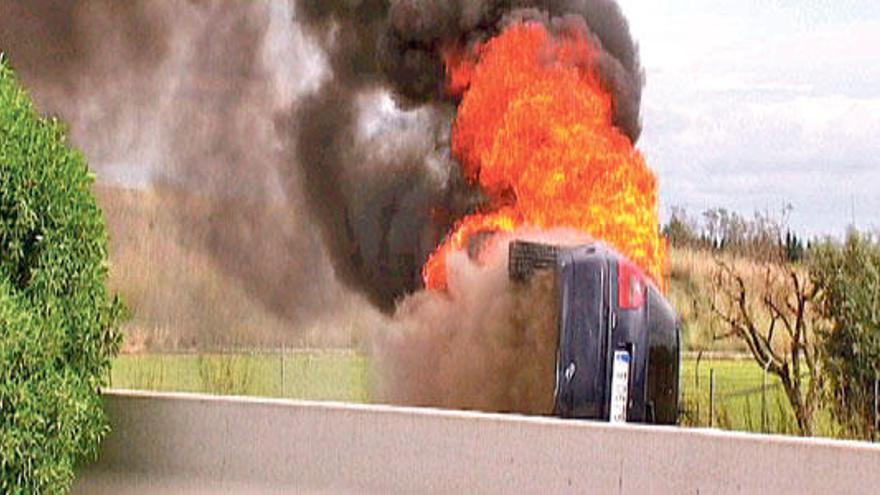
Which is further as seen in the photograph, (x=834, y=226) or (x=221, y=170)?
(x=221, y=170)

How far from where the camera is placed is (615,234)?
13953 mm

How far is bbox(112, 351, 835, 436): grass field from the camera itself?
13.0 metres

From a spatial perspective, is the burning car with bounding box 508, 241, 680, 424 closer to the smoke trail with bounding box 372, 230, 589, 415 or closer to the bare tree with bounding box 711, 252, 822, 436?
the smoke trail with bounding box 372, 230, 589, 415

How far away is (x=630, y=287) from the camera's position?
1325 centimetres

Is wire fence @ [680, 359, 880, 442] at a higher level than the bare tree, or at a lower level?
lower

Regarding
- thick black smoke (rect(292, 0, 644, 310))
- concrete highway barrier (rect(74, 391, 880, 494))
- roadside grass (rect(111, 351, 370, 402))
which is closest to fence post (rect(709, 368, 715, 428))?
concrete highway barrier (rect(74, 391, 880, 494))

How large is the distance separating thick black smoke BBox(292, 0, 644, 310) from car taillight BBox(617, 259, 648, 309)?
66.6 inches

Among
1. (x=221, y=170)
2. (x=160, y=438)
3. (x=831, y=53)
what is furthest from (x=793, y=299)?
(x=221, y=170)

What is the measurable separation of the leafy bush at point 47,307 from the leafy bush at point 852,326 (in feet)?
14.1

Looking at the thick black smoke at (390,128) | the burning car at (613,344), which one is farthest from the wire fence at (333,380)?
the thick black smoke at (390,128)

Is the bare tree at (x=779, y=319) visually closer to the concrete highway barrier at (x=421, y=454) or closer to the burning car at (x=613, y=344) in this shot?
the burning car at (x=613, y=344)

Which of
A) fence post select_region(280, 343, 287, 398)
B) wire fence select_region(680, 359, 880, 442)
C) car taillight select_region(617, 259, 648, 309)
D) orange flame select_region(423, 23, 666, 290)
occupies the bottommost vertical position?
wire fence select_region(680, 359, 880, 442)

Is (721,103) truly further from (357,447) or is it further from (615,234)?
(357,447)

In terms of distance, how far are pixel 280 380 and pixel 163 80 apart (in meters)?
2.75
